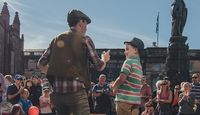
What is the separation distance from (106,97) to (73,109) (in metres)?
9.26

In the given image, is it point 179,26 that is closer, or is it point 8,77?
point 8,77

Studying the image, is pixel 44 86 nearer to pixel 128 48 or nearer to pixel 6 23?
pixel 128 48

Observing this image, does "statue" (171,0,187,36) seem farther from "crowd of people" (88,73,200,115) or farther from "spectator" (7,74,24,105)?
"spectator" (7,74,24,105)

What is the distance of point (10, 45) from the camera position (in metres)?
68.9

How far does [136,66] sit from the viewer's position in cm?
797

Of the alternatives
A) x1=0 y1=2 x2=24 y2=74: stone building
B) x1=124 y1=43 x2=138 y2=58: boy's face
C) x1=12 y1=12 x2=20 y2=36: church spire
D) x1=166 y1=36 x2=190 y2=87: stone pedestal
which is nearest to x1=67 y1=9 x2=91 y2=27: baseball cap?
x1=124 y1=43 x2=138 y2=58: boy's face

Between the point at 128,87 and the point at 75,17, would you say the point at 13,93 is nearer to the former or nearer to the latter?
the point at 128,87

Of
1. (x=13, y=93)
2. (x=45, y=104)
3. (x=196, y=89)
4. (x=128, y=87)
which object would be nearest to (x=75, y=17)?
(x=128, y=87)

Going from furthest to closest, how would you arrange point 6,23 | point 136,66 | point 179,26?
1. point 6,23
2. point 179,26
3. point 136,66

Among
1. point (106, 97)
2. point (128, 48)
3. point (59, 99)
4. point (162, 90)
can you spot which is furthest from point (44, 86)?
point (59, 99)

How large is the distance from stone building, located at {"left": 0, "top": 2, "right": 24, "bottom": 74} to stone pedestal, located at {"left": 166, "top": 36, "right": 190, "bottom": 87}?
44408mm

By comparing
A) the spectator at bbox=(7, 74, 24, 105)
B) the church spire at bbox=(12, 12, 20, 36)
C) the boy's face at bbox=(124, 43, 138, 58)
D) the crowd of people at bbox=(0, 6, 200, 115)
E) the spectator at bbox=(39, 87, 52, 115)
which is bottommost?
the spectator at bbox=(39, 87, 52, 115)

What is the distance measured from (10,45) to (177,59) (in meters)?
48.7

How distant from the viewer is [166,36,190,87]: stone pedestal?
890 inches
